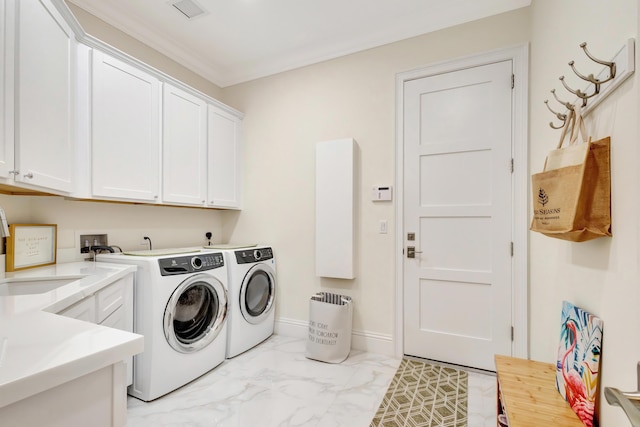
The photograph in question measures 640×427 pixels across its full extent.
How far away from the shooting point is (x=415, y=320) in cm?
245

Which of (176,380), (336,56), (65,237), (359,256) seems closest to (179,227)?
(65,237)

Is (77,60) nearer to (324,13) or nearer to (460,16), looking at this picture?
(324,13)

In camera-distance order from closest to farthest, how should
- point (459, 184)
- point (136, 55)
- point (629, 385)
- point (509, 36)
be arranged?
1. point (629, 385)
2. point (509, 36)
3. point (459, 184)
4. point (136, 55)

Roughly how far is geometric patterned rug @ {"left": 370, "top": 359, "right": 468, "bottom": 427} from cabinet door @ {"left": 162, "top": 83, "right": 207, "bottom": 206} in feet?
7.01

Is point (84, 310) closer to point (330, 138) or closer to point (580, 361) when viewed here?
point (580, 361)

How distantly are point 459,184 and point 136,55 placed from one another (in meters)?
2.81

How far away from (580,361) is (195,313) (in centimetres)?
218

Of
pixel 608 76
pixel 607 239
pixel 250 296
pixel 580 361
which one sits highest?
pixel 608 76

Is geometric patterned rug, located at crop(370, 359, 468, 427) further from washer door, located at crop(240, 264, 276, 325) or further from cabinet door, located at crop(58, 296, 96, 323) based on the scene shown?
cabinet door, located at crop(58, 296, 96, 323)

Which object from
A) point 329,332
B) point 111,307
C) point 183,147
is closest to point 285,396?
point 329,332

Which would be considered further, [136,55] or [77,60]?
[136,55]

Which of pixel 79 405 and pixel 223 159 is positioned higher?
pixel 223 159

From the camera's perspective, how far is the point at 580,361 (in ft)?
3.60

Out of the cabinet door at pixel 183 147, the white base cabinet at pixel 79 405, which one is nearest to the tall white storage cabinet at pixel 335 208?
the cabinet door at pixel 183 147
